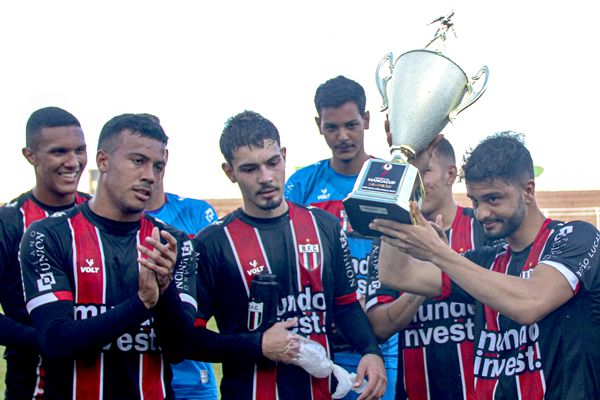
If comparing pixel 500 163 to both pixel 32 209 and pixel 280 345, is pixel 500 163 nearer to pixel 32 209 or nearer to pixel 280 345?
pixel 280 345

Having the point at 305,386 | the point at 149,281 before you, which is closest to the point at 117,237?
the point at 149,281

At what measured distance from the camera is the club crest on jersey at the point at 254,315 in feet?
11.4

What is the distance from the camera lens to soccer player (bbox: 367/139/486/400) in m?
3.87

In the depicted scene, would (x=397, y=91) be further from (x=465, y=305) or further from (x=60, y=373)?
(x=60, y=373)

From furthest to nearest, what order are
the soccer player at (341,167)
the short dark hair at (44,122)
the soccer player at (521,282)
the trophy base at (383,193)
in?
the soccer player at (341,167)
the short dark hair at (44,122)
the soccer player at (521,282)
the trophy base at (383,193)

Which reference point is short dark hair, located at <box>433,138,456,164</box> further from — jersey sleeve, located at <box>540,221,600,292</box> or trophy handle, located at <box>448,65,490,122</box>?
jersey sleeve, located at <box>540,221,600,292</box>

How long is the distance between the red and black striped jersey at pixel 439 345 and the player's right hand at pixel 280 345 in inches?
28.1

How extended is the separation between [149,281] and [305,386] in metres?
0.97

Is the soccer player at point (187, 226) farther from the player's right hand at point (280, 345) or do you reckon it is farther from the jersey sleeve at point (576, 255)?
the jersey sleeve at point (576, 255)

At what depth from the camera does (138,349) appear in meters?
3.34

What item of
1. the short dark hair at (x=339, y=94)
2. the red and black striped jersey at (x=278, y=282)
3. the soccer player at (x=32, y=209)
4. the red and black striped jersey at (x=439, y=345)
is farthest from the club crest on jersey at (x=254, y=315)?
the short dark hair at (x=339, y=94)

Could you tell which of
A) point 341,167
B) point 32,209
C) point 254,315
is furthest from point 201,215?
point 254,315

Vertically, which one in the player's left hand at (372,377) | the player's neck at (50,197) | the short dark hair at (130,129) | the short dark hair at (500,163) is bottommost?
the player's left hand at (372,377)

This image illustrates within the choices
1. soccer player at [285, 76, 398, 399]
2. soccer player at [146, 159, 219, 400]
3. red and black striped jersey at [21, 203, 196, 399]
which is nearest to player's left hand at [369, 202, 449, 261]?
red and black striped jersey at [21, 203, 196, 399]
